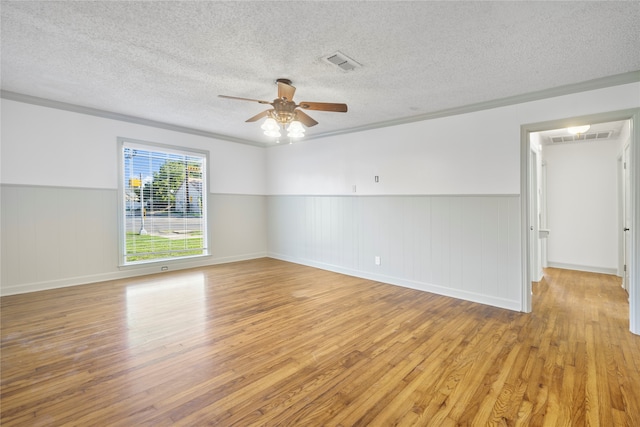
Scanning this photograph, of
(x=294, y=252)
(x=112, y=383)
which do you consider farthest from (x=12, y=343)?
(x=294, y=252)

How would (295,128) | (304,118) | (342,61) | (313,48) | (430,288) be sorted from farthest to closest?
(430,288) < (304,118) < (295,128) < (342,61) < (313,48)

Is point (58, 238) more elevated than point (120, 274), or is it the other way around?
point (58, 238)

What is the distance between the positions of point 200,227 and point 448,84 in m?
5.03

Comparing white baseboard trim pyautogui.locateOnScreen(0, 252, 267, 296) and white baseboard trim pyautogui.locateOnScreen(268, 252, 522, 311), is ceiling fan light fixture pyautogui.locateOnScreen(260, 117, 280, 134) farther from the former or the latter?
white baseboard trim pyautogui.locateOnScreen(0, 252, 267, 296)

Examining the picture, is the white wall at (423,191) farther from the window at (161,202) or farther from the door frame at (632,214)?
the window at (161,202)

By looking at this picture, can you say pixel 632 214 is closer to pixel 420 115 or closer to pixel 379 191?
pixel 420 115

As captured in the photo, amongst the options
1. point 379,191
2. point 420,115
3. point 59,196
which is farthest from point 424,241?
point 59,196

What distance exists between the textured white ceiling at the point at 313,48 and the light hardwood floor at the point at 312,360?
8.63 ft

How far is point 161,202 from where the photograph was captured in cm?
541

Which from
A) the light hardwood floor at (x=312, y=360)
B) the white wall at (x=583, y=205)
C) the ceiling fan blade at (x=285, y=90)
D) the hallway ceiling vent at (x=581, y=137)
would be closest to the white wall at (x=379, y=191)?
the light hardwood floor at (x=312, y=360)

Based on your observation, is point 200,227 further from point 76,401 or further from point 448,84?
point 448,84

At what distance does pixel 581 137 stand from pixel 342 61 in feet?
17.0

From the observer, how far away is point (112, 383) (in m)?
2.12

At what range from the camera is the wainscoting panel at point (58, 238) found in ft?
13.1
